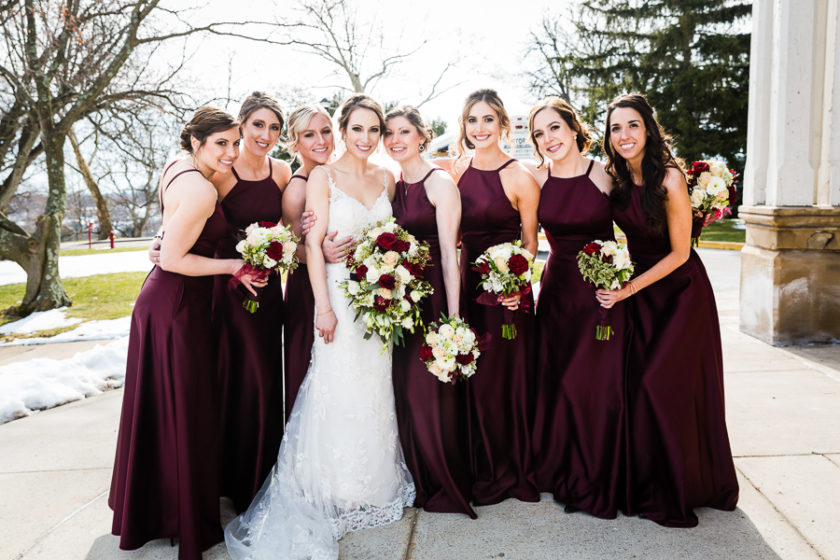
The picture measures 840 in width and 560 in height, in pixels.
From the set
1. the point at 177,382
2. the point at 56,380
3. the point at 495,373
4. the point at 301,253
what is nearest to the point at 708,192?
the point at 495,373

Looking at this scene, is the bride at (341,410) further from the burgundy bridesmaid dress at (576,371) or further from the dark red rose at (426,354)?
the burgundy bridesmaid dress at (576,371)

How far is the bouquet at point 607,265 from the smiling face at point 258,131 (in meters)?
2.31

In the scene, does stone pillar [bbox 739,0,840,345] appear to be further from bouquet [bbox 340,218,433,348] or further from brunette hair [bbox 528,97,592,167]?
bouquet [bbox 340,218,433,348]

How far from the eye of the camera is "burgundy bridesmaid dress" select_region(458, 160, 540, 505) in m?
4.21

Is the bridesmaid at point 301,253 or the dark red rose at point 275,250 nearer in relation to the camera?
the dark red rose at point 275,250

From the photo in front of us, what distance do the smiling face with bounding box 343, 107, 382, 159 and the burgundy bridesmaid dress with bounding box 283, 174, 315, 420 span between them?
0.91 meters

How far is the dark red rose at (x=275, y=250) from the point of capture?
3.70 m

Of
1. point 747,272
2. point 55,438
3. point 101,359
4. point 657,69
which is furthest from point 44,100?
point 657,69

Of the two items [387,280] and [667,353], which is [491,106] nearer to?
[387,280]

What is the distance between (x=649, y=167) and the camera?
400 centimetres

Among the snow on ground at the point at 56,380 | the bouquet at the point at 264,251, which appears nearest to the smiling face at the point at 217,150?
the bouquet at the point at 264,251

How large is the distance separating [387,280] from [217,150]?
4.19ft

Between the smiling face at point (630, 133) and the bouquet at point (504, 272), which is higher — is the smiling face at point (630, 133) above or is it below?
above

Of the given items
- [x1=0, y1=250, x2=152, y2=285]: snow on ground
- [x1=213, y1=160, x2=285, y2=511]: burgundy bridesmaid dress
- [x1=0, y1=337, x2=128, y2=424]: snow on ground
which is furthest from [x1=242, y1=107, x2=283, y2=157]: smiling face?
[x1=0, y1=250, x2=152, y2=285]: snow on ground
